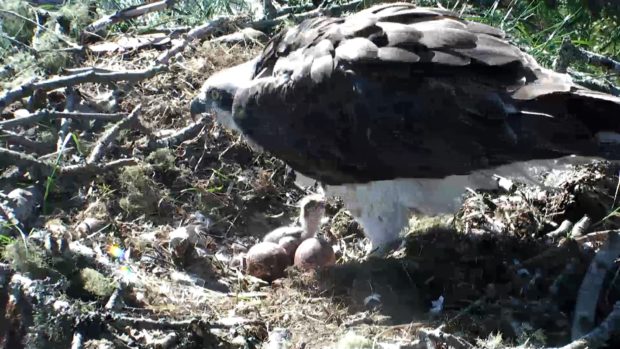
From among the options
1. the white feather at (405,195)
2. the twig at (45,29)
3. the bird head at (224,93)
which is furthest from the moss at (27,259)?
the twig at (45,29)

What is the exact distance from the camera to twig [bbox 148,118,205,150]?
514 centimetres

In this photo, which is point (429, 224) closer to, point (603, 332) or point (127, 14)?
point (603, 332)

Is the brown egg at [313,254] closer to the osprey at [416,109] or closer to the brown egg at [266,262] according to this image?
the brown egg at [266,262]

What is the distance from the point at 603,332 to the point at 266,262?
1730 millimetres

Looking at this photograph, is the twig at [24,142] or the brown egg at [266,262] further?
the twig at [24,142]

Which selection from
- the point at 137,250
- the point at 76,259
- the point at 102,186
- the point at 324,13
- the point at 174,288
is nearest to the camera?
the point at 76,259

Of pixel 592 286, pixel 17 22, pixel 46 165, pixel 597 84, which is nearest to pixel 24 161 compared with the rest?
pixel 46 165

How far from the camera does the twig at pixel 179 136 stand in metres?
5.14

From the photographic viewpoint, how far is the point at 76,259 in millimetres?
3830

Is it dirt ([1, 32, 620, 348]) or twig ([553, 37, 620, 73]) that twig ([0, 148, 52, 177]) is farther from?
twig ([553, 37, 620, 73])

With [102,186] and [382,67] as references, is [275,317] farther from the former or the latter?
[102,186]

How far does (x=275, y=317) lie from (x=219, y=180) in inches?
53.7

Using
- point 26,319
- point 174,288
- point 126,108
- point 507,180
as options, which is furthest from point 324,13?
point 26,319

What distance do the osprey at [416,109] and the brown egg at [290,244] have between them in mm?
373
